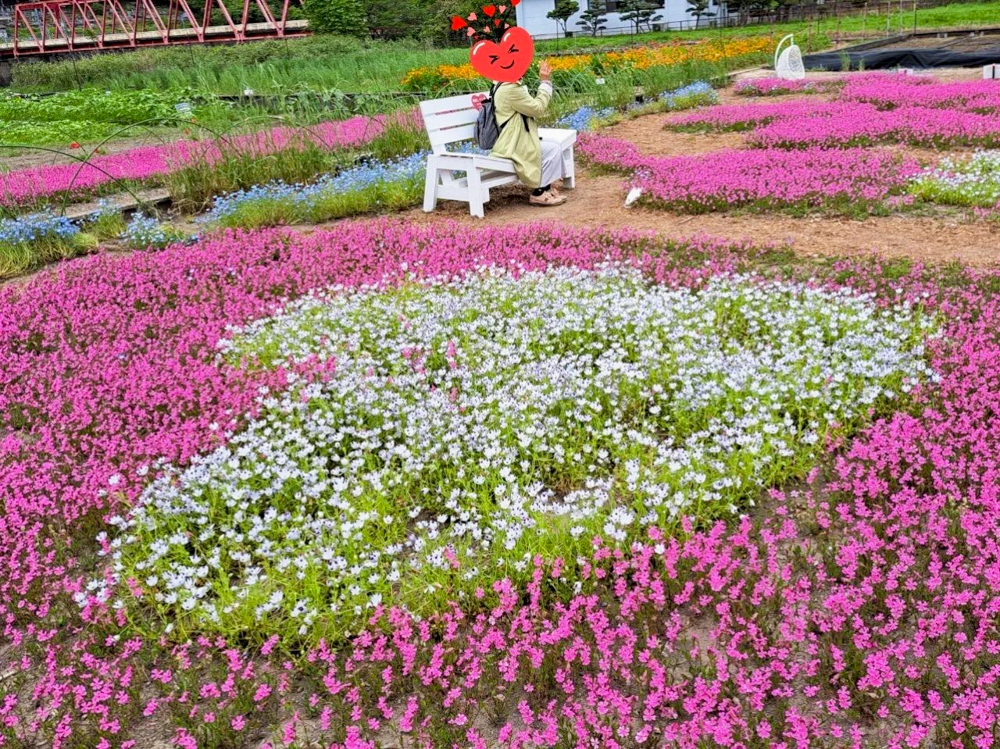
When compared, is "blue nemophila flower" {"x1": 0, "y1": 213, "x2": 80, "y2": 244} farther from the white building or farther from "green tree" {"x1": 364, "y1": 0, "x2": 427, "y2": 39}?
the white building

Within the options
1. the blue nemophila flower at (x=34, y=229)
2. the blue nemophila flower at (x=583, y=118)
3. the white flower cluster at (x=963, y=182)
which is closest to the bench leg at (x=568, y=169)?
the white flower cluster at (x=963, y=182)

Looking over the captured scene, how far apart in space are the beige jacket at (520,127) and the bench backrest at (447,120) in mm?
989

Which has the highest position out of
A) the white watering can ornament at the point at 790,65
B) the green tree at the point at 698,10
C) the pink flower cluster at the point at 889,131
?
the green tree at the point at 698,10

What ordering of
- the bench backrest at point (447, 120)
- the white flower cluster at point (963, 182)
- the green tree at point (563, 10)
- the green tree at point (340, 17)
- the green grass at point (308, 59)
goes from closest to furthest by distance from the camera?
1. the white flower cluster at point (963, 182)
2. the bench backrest at point (447, 120)
3. the green grass at point (308, 59)
4. the green tree at point (340, 17)
5. the green tree at point (563, 10)

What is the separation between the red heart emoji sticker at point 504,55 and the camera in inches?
373

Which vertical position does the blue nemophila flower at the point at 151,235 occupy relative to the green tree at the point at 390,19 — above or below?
below

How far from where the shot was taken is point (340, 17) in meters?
46.8

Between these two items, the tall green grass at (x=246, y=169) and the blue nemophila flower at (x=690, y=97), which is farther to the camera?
the blue nemophila flower at (x=690, y=97)

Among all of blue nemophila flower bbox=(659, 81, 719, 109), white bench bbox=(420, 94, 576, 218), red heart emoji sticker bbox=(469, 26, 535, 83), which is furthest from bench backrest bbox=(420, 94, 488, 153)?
blue nemophila flower bbox=(659, 81, 719, 109)

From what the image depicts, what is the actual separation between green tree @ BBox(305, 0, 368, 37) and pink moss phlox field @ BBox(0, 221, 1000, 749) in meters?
47.5

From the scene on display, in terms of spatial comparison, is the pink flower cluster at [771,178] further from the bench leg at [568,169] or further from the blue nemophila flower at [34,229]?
the blue nemophila flower at [34,229]

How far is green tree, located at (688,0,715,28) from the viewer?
5185 centimetres

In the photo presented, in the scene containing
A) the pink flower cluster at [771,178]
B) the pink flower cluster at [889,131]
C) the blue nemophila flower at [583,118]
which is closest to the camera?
the pink flower cluster at [771,178]

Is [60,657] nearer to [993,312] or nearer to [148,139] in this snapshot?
[993,312]
